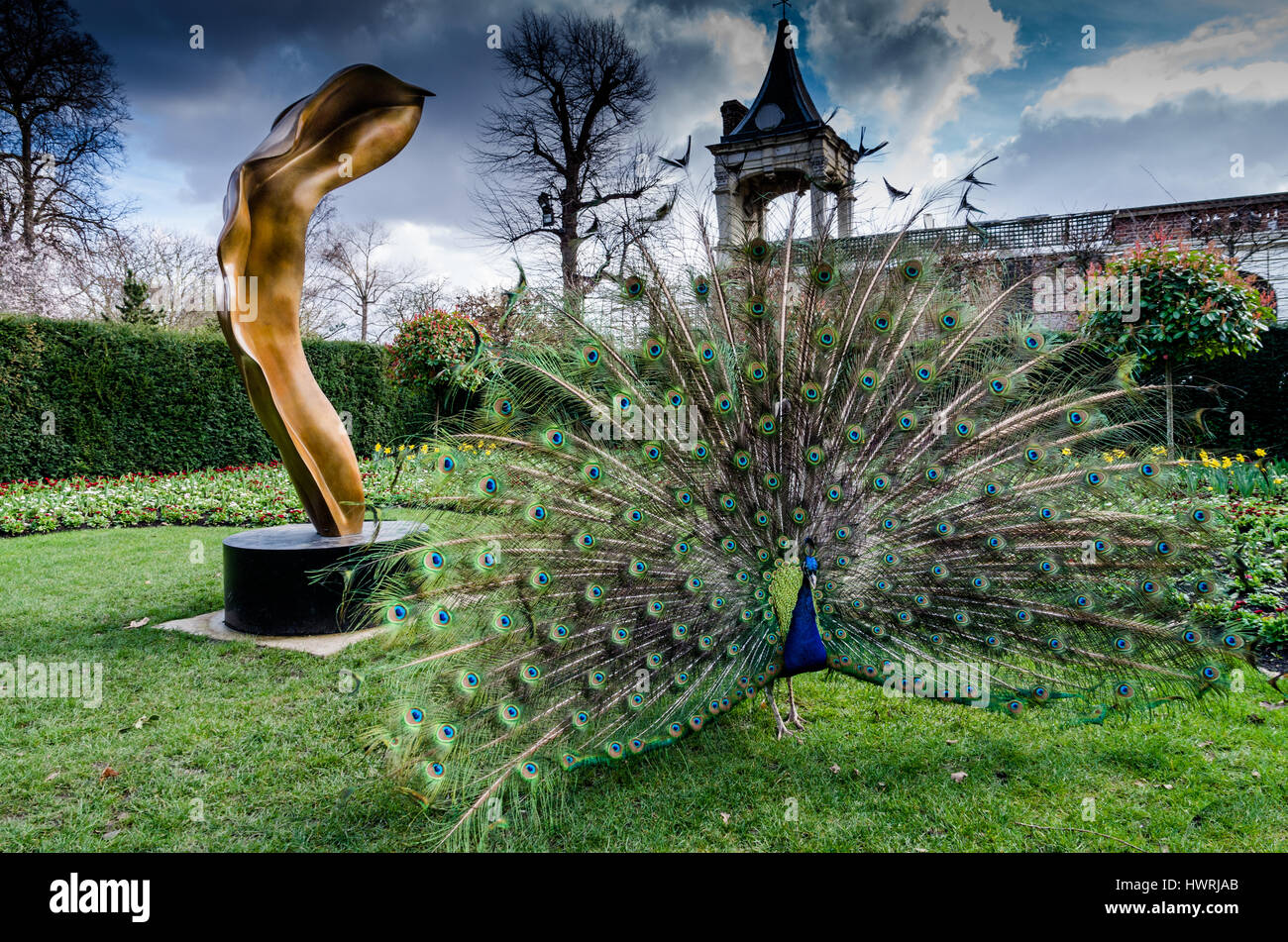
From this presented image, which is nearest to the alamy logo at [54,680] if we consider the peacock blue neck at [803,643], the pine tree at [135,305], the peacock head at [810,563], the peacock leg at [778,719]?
the peacock leg at [778,719]

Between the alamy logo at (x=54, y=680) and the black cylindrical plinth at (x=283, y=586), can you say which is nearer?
the alamy logo at (x=54, y=680)

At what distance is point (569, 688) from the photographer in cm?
311

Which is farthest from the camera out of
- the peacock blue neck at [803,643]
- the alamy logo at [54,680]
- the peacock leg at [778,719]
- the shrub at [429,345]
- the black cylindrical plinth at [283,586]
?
the shrub at [429,345]

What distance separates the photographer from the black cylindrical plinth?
5.40m

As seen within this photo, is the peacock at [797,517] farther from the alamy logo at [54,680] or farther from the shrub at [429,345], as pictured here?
the shrub at [429,345]

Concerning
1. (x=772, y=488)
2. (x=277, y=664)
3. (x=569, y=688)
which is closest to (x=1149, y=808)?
(x=772, y=488)

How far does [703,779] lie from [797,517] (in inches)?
49.2

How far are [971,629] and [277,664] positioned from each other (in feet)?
13.4

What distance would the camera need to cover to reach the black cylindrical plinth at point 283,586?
5402mm

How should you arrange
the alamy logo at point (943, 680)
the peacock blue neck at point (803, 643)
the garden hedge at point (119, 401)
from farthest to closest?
the garden hedge at point (119, 401) → the alamy logo at point (943, 680) → the peacock blue neck at point (803, 643)

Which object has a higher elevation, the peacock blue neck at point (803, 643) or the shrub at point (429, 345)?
the shrub at point (429, 345)

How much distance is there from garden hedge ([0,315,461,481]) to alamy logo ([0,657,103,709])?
5.98 m

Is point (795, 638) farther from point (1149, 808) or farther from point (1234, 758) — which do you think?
point (1234, 758)

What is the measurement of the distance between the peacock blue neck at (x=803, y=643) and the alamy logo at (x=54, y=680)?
12.3 feet
